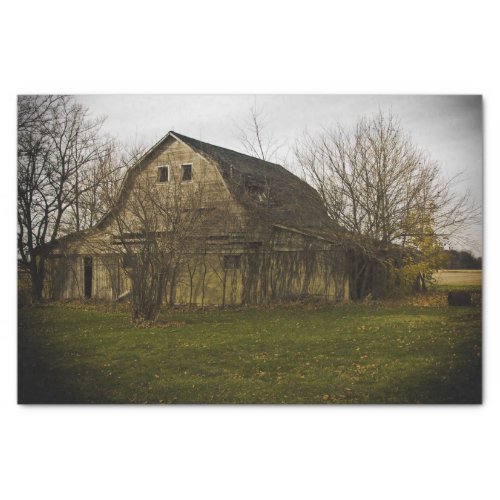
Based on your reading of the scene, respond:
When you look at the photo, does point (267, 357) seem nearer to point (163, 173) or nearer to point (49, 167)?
point (163, 173)

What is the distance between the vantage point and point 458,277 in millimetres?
4363

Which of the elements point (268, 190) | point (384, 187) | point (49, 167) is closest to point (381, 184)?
point (384, 187)

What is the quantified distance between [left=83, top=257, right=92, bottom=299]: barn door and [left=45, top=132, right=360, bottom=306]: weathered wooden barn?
1 centimetres

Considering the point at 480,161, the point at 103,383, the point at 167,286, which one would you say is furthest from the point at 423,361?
the point at 103,383

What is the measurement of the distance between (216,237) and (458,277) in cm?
234

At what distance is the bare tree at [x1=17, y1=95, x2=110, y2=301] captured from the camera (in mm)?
4512

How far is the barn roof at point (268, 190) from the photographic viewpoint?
4.69 m

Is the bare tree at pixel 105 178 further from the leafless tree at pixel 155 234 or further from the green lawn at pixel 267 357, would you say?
the green lawn at pixel 267 357

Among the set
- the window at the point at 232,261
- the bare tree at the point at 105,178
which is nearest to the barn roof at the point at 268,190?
the window at the point at 232,261

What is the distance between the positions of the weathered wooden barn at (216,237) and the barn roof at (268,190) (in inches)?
0.4
